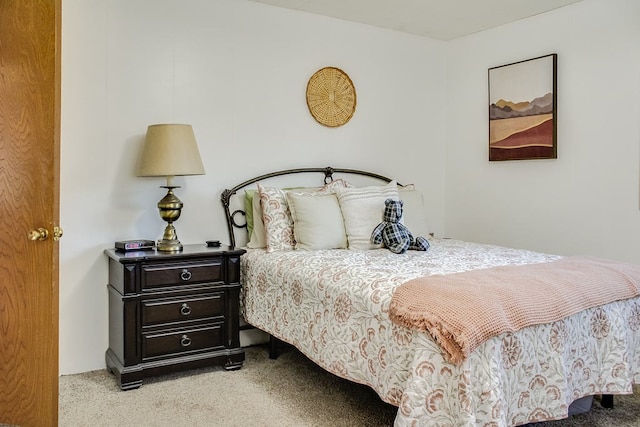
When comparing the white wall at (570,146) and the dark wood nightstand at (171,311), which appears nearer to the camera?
the dark wood nightstand at (171,311)

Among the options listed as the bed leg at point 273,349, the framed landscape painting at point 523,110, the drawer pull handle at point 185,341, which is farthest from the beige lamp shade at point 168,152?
the framed landscape painting at point 523,110

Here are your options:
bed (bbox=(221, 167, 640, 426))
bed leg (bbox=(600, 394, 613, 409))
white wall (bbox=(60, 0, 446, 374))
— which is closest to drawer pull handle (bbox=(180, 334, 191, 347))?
bed (bbox=(221, 167, 640, 426))

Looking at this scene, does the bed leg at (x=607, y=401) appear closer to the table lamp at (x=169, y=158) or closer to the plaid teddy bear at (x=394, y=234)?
the plaid teddy bear at (x=394, y=234)

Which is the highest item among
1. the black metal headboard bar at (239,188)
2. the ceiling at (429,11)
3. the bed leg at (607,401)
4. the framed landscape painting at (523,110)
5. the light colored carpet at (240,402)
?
the ceiling at (429,11)

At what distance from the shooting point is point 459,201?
4.69 m

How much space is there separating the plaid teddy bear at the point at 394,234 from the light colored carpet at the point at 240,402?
885mm

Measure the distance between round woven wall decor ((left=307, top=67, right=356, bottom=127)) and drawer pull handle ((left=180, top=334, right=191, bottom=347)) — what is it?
191 cm

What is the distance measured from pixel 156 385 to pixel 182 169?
49.2 inches

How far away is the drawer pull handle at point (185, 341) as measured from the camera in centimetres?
308

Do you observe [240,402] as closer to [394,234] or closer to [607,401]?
[394,234]

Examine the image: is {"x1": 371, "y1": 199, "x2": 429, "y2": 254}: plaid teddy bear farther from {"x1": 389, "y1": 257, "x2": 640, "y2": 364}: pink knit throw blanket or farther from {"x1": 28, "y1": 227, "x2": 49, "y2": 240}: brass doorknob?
{"x1": 28, "y1": 227, "x2": 49, "y2": 240}: brass doorknob

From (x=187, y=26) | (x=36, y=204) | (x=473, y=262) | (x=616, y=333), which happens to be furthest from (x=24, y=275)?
(x=616, y=333)

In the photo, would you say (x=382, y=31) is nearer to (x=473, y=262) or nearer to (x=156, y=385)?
(x=473, y=262)

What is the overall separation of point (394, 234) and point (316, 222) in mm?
506
